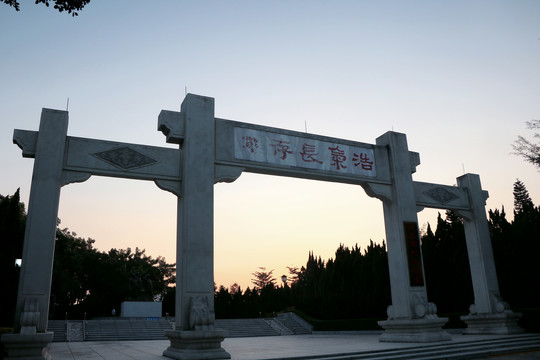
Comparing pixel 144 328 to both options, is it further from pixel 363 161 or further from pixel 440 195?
pixel 440 195

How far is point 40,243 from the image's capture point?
26.6 feet

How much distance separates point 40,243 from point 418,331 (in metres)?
9.00

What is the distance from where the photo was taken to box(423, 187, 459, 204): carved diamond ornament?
42.7 ft

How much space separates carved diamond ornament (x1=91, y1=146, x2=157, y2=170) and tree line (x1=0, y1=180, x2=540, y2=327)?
6806 millimetres

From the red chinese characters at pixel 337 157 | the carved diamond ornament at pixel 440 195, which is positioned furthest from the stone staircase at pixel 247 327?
the red chinese characters at pixel 337 157

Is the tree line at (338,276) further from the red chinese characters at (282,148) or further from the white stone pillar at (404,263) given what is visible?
the red chinese characters at (282,148)

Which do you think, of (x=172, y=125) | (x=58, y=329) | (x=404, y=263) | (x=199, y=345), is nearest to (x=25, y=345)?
(x=199, y=345)

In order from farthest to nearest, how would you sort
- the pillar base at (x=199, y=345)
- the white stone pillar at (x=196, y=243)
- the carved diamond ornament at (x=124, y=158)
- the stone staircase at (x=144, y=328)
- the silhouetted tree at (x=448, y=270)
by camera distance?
the stone staircase at (x=144, y=328) → the silhouetted tree at (x=448, y=270) → the carved diamond ornament at (x=124, y=158) → the white stone pillar at (x=196, y=243) → the pillar base at (x=199, y=345)

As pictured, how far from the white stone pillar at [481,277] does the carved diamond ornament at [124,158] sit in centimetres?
991

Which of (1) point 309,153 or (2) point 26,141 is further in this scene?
(1) point 309,153

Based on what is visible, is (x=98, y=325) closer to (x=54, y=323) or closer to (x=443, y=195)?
(x=54, y=323)

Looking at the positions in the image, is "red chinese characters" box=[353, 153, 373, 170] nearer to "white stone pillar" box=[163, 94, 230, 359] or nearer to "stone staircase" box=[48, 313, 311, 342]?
Result: "white stone pillar" box=[163, 94, 230, 359]

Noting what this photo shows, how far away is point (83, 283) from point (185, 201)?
2670cm

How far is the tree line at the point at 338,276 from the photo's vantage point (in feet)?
45.7
